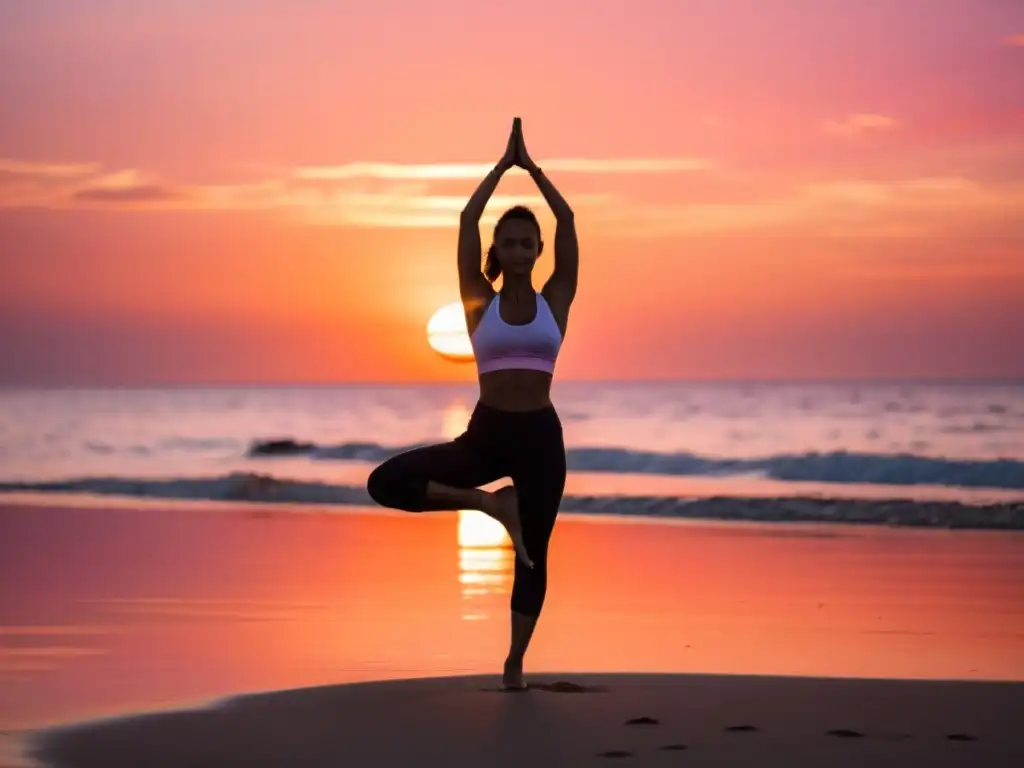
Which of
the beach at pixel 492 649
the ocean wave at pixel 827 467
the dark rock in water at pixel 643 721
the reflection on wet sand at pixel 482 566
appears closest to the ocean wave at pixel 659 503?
the reflection on wet sand at pixel 482 566

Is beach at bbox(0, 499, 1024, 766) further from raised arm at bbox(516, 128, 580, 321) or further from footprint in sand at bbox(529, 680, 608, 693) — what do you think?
raised arm at bbox(516, 128, 580, 321)

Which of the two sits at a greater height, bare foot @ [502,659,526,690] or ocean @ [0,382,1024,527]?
ocean @ [0,382,1024,527]

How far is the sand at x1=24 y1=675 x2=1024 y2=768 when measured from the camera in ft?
19.9

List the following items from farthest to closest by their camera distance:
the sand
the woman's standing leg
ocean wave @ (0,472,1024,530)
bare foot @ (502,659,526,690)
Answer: ocean wave @ (0,472,1024,530) → bare foot @ (502,659,526,690) → the woman's standing leg → the sand

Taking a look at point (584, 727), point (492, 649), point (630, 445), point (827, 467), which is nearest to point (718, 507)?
point (827, 467)

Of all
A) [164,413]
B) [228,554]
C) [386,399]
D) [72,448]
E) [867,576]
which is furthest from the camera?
[386,399]

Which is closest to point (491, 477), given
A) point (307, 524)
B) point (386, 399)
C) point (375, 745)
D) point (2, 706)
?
point (375, 745)

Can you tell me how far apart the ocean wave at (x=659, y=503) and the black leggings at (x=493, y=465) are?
11053 millimetres

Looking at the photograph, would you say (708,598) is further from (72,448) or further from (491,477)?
(72,448)

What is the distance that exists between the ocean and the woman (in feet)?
37.4

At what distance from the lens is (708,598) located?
10.9m

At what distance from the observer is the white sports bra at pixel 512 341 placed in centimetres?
725

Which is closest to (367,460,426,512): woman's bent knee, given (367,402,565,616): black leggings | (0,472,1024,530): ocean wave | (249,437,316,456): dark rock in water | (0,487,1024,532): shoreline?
(367,402,565,616): black leggings

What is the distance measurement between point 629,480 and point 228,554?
14190mm
